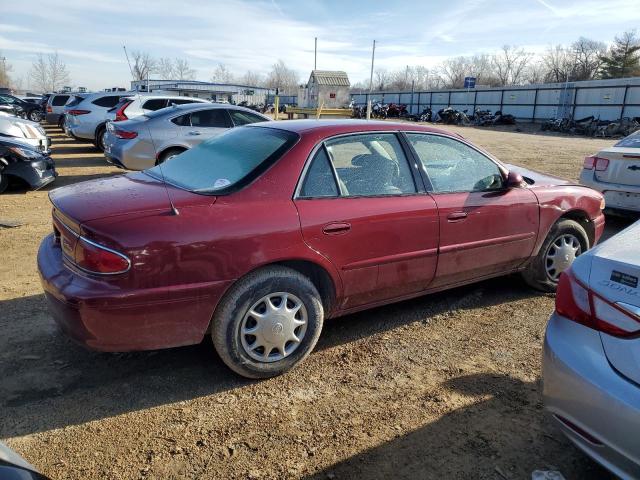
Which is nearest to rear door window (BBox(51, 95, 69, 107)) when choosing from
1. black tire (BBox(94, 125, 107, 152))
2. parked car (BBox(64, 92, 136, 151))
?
parked car (BBox(64, 92, 136, 151))

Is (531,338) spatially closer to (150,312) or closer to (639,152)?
(150,312)

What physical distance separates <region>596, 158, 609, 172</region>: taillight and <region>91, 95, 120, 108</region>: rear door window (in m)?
13.4

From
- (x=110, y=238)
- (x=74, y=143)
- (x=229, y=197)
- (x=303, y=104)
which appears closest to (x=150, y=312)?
(x=110, y=238)

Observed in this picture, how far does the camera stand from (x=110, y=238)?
264cm

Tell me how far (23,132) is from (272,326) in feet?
27.3

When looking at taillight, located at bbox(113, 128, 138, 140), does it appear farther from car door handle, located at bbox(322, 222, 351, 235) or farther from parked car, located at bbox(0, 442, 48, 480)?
parked car, located at bbox(0, 442, 48, 480)

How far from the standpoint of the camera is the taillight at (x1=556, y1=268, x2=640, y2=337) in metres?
1.99

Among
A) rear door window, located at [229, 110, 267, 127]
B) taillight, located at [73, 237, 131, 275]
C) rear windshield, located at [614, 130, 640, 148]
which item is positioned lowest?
taillight, located at [73, 237, 131, 275]

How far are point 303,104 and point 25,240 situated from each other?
2643 cm

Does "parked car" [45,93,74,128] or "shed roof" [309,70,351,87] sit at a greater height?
"shed roof" [309,70,351,87]

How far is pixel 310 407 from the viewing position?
2.93 metres

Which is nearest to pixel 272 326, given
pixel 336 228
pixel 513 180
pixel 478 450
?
pixel 336 228

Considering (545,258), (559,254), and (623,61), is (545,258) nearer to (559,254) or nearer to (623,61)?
(559,254)

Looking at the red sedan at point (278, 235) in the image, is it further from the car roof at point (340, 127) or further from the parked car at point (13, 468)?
the parked car at point (13, 468)
